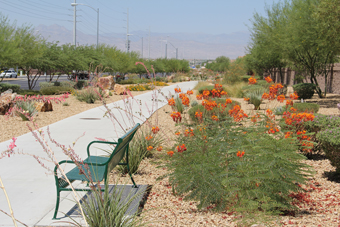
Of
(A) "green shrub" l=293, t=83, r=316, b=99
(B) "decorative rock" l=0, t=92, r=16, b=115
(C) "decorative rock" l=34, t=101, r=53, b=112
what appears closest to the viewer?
(B) "decorative rock" l=0, t=92, r=16, b=115

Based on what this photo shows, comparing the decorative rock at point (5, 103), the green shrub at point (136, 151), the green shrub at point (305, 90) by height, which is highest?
the green shrub at point (305, 90)

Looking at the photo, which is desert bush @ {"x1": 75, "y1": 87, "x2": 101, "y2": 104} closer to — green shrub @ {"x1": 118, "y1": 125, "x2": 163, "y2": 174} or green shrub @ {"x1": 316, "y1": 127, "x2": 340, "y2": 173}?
green shrub @ {"x1": 118, "y1": 125, "x2": 163, "y2": 174}

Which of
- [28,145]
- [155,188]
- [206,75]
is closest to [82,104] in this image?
[28,145]

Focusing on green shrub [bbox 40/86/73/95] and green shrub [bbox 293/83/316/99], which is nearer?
green shrub [bbox 293/83/316/99]

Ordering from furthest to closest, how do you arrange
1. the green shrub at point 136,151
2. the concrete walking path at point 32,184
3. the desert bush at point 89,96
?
the desert bush at point 89,96
the green shrub at point 136,151
the concrete walking path at point 32,184

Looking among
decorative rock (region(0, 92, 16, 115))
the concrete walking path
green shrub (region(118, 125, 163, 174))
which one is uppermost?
decorative rock (region(0, 92, 16, 115))

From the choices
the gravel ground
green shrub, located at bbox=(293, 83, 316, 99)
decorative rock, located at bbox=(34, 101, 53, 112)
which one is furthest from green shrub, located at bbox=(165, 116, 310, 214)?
green shrub, located at bbox=(293, 83, 316, 99)

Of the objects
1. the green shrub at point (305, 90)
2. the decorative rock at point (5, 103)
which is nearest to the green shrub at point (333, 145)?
the decorative rock at point (5, 103)

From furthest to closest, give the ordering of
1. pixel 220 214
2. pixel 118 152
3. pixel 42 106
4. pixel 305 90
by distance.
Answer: pixel 305 90
pixel 42 106
pixel 118 152
pixel 220 214

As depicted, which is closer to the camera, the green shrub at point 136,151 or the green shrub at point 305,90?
the green shrub at point 136,151

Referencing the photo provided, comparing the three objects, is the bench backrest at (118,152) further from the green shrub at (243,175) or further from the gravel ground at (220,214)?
the green shrub at (243,175)

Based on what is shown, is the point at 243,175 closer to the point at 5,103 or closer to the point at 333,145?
the point at 333,145

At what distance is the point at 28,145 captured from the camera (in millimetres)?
8281

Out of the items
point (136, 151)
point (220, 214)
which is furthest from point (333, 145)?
point (136, 151)
